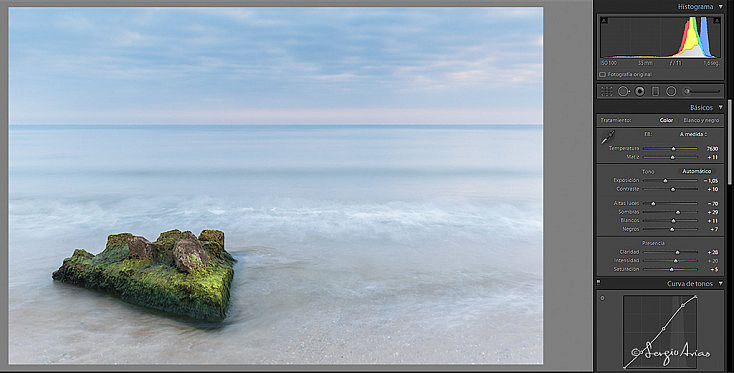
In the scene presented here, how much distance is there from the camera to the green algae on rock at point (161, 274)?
148 inches

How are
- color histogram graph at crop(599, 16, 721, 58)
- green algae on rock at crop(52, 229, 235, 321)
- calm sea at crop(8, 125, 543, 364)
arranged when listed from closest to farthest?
color histogram graph at crop(599, 16, 721, 58), calm sea at crop(8, 125, 543, 364), green algae on rock at crop(52, 229, 235, 321)

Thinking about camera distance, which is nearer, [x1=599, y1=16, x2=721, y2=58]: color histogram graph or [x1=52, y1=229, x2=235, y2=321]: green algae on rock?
[x1=599, y1=16, x2=721, y2=58]: color histogram graph

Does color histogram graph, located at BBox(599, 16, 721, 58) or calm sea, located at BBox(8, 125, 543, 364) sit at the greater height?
color histogram graph, located at BBox(599, 16, 721, 58)

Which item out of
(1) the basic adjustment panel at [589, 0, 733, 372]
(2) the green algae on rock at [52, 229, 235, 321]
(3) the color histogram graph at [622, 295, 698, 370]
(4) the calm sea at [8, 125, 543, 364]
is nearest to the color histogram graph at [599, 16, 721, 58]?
(1) the basic adjustment panel at [589, 0, 733, 372]

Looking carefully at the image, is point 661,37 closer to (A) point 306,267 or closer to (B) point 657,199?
(B) point 657,199

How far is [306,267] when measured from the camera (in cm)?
492

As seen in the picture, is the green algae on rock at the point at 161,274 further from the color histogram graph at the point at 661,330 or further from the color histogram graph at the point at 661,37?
the color histogram graph at the point at 661,37

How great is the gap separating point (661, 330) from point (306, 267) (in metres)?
3.20

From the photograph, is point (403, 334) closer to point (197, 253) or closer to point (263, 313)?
point (263, 313)

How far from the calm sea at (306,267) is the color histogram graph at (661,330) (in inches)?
30.8

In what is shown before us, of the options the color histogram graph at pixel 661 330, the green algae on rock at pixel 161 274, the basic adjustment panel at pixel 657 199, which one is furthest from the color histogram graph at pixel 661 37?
the green algae on rock at pixel 161 274

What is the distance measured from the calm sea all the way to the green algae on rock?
11cm

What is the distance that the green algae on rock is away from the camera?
3.76 metres

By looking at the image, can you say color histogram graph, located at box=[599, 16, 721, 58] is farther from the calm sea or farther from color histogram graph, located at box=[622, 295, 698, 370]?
the calm sea
